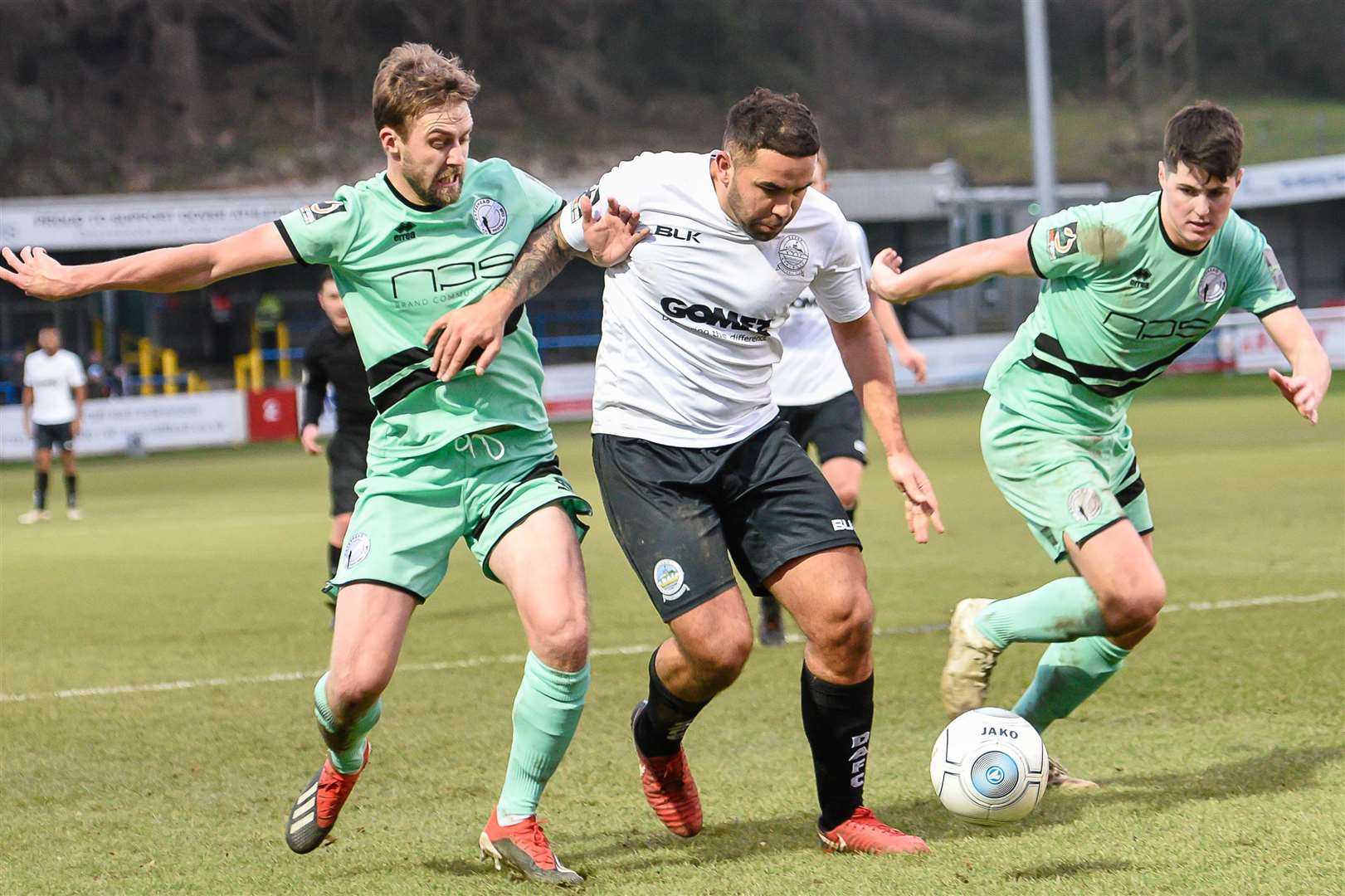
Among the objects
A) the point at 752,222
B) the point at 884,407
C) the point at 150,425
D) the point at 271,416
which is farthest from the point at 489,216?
the point at 271,416

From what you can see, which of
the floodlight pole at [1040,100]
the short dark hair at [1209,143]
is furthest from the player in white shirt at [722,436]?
the floodlight pole at [1040,100]

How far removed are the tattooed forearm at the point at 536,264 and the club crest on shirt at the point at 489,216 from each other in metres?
0.09

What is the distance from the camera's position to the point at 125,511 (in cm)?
1716

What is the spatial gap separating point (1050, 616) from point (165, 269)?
111 inches

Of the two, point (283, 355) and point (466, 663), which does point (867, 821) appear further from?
point (283, 355)

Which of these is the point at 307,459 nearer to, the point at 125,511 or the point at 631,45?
the point at 125,511

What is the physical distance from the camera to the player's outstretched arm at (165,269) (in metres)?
4.44

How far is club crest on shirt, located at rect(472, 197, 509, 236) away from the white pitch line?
3520 millimetres

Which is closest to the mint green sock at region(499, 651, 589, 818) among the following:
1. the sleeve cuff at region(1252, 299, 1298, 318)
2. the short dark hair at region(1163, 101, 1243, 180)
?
the short dark hair at region(1163, 101, 1243, 180)

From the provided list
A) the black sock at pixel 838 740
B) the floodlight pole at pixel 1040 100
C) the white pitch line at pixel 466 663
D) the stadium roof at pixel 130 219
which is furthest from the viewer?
the stadium roof at pixel 130 219

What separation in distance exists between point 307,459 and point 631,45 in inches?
1425

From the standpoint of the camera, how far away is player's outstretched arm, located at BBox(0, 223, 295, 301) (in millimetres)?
4441

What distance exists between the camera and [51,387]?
17578 mm

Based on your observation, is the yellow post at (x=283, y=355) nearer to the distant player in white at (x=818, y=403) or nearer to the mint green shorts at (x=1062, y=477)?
the distant player in white at (x=818, y=403)
